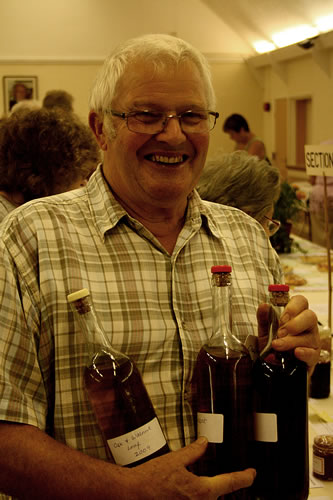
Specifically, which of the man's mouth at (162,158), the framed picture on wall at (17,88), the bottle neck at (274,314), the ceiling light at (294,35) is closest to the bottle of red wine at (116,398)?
the bottle neck at (274,314)

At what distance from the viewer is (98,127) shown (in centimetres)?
134

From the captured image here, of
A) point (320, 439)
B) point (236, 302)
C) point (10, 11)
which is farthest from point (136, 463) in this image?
point (10, 11)

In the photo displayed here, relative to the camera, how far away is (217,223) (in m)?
1.41

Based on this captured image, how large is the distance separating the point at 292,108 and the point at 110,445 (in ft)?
29.9

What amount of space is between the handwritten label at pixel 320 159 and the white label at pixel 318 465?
119 cm

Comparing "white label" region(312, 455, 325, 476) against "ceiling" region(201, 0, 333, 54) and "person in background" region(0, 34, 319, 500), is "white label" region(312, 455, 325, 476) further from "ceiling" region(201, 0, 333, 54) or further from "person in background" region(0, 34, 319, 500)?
"ceiling" region(201, 0, 333, 54)

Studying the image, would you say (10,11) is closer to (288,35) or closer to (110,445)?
(288,35)

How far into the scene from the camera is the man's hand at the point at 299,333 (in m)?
1.08

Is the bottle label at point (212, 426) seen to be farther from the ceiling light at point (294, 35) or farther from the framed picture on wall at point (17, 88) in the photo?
the framed picture on wall at point (17, 88)

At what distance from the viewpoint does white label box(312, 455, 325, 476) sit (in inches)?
57.5

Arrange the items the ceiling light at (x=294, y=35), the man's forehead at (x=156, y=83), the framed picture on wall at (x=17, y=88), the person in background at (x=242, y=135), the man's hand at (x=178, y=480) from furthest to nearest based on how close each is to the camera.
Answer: the framed picture on wall at (x=17, y=88) → the ceiling light at (x=294, y=35) → the person in background at (x=242, y=135) → the man's forehead at (x=156, y=83) → the man's hand at (x=178, y=480)

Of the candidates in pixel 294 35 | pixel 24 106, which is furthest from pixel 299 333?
pixel 294 35

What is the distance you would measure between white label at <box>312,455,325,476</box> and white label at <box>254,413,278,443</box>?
1.59ft

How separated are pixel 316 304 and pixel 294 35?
6.58m
